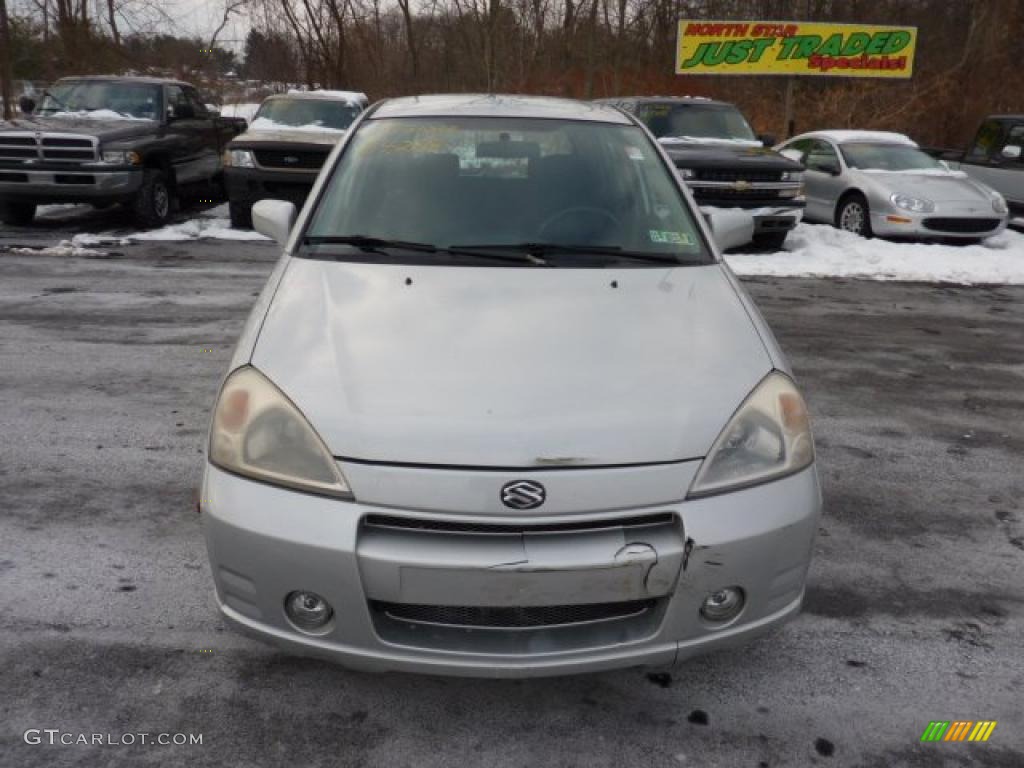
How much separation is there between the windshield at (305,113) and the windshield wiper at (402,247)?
932 cm

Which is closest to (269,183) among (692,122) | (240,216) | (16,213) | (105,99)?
(240,216)

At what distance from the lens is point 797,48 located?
57.2 feet

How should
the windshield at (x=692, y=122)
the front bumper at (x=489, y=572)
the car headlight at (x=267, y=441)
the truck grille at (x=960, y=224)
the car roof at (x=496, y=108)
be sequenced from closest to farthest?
the front bumper at (x=489, y=572)
the car headlight at (x=267, y=441)
the car roof at (x=496, y=108)
the truck grille at (x=960, y=224)
the windshield at (x=692, y=122)

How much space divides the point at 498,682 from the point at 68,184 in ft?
32.8

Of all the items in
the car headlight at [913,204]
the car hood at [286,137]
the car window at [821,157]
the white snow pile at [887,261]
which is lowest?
the white snow pile at [887,261]

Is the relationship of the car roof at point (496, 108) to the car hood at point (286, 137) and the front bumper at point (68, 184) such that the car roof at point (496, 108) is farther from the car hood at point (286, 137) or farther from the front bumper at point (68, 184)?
the front bumper at point (68, 184)

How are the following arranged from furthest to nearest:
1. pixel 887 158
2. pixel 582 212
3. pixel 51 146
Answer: pixel 887 158 → pixel 51 146 → pixel 582 212

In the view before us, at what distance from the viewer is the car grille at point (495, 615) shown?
2.16 meters

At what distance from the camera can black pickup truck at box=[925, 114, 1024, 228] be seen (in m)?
12.6

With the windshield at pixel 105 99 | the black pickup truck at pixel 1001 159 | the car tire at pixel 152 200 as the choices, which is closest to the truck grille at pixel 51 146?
the car tire at pixel 152 200

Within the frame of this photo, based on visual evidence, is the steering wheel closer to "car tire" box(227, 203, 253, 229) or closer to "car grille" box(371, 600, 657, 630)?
"car grille" box(371, 600, 657, 630)

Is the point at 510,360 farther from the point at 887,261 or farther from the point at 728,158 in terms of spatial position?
the point at 887,261

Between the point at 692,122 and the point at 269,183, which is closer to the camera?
the point at 269,183

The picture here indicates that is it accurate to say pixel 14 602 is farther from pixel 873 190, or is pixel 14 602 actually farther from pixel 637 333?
pixel 873 190
